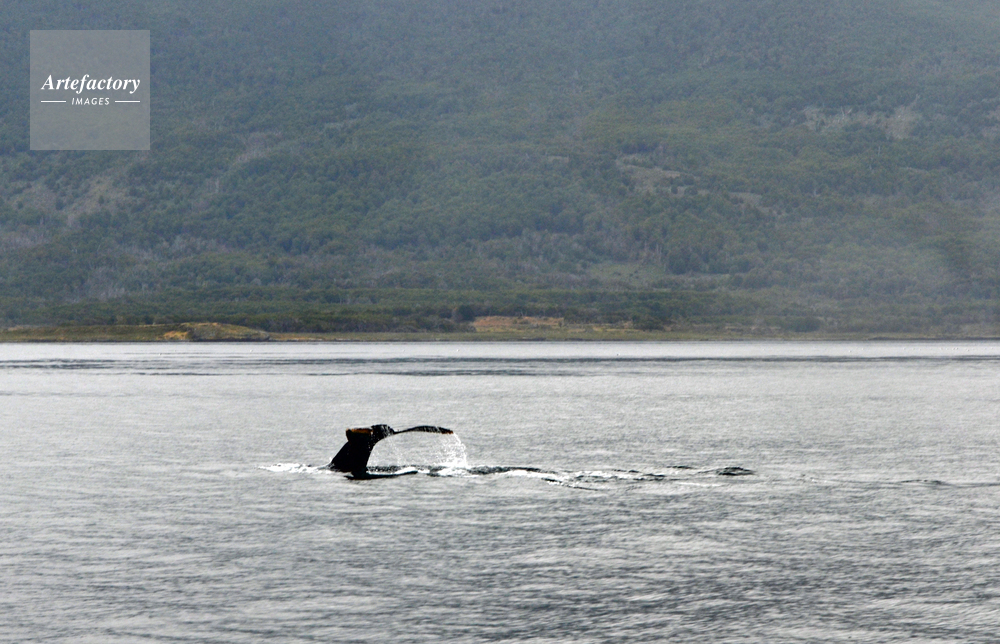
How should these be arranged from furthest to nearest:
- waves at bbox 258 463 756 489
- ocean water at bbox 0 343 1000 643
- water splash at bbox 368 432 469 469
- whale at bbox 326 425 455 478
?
water splash at bbox 368 432 469 469 < whale at bbox 326 425 455 478 < waves at bbox 258 463 756 489 < ocean water at bbox 0 343 1000 643

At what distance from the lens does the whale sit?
58.8m

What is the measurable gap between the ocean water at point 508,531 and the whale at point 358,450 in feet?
5.14

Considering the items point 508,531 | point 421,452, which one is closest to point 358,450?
point 421,452

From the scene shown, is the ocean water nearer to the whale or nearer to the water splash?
the water splash

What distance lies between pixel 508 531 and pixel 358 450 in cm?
1910

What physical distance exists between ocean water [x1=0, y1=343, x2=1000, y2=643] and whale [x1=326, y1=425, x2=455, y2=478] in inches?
61.7

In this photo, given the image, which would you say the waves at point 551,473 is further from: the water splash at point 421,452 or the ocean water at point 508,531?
the water splash at point 421,452

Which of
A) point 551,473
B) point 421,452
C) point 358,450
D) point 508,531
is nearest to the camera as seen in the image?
point 508,531

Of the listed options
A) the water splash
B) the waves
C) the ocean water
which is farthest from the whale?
the water splash

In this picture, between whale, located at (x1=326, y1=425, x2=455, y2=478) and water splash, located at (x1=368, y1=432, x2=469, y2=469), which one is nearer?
whale, located at (x1=326, y1=425, x2=455, y2=478)

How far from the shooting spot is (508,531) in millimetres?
43094

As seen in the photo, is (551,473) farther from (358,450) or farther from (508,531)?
(508,531)

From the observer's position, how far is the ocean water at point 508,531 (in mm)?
31062

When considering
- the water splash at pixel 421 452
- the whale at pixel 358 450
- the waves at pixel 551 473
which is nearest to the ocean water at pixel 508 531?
the waves at pixel 551 473
